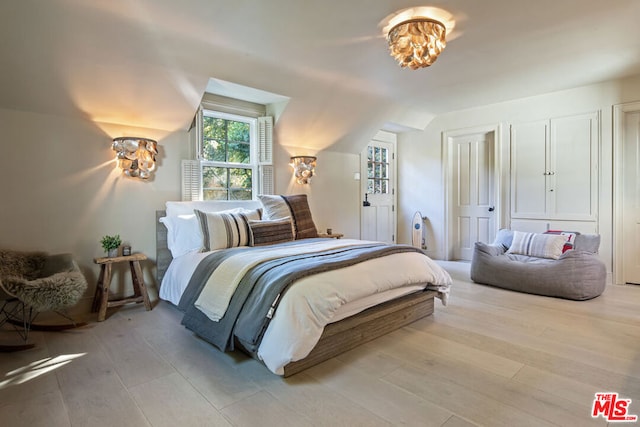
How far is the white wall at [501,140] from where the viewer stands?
416 centimetres

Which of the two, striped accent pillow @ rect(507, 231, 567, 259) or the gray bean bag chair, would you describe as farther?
striped accent pillow @ rect(507, 231, 567, 259)

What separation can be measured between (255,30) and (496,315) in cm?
318

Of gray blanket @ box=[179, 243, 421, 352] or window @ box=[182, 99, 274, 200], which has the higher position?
window @ box=[182, 99, 274, 200]

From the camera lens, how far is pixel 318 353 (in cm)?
216

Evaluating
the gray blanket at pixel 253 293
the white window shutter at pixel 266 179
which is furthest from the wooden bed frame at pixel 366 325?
the white window shutter at pixel 266 179

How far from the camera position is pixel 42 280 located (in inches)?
93.7

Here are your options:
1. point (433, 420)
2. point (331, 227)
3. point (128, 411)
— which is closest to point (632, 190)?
point (331, 227)

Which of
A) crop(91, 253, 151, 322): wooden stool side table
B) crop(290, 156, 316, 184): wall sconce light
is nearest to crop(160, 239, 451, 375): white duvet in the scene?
crop(91, 253, 151, 322): wooden stool side table

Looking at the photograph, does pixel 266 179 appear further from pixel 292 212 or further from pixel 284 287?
pixel 284 287

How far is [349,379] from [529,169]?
422cm

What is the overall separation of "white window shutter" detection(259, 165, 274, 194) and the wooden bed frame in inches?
94.3

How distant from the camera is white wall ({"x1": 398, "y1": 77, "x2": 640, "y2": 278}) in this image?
4164mm

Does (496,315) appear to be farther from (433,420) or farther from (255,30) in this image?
(255,30)

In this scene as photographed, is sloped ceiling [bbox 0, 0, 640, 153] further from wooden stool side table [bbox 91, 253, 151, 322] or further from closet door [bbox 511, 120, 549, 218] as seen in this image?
wooden stool side table [bbox 91, 253, 151, 322]
